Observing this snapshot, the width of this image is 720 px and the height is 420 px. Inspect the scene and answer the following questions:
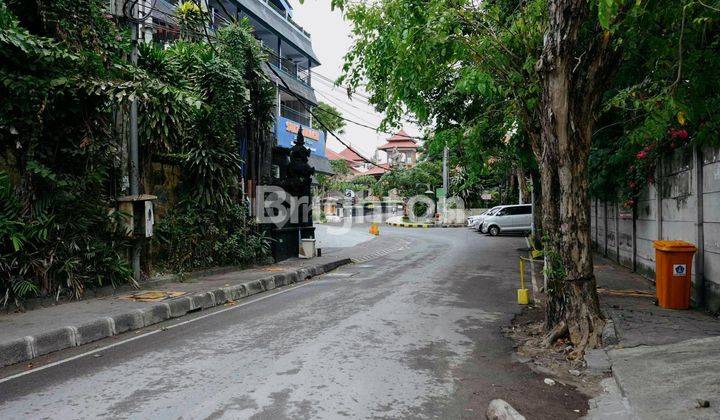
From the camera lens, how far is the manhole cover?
8617 mm

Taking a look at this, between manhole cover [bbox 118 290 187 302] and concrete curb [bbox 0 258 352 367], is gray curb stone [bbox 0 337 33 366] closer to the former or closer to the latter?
concrete curb [bbox 0 258 352 367]

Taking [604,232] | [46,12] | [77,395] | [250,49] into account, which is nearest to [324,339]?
[77,395]

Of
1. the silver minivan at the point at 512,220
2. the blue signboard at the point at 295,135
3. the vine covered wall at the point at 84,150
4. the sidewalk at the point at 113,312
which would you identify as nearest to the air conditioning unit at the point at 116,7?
the vine covered wall at the point at 84,150

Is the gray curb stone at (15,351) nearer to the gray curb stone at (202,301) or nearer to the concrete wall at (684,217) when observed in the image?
the gray curb stone at (202,301)

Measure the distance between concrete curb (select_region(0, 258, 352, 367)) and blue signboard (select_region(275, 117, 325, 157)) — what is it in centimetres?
1674

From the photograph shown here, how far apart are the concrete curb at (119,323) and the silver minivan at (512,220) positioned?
20.6 m

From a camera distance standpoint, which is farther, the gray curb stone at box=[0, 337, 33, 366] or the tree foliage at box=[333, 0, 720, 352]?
the tree foliage at box=[333, 0, 720, 352]

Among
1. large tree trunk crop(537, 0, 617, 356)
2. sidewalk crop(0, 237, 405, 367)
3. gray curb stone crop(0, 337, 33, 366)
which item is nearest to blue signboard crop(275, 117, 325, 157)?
sidewalk crop(0, 237, 405, 367)

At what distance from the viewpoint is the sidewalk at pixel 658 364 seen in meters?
4.00

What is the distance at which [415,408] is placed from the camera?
408cm

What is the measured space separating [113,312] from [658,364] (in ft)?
23.2

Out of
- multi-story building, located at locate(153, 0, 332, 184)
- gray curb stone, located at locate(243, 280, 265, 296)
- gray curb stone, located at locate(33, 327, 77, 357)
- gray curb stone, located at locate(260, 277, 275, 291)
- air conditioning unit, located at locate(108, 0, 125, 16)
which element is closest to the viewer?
gray curb stone, located at locate(33, 327, 77, 357)

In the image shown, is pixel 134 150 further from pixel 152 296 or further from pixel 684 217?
pixel 684 217

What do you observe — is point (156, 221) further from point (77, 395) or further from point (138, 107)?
point (77, 395)
